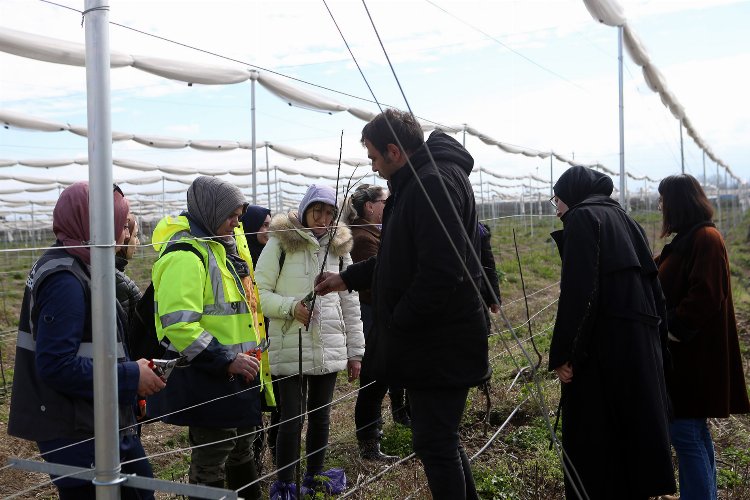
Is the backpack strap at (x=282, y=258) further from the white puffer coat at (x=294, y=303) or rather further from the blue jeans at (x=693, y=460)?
the blue jeans at (x=693, y=460)

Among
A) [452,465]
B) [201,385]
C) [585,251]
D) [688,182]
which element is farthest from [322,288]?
[688,182]

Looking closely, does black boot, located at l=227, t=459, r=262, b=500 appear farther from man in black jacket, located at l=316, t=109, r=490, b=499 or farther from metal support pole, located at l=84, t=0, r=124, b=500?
metal support pole, located at l=84, t=0, r=124, b=500

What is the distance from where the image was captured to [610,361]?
2475 millimetres

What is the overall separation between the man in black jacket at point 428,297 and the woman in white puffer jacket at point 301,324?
0.66 metres

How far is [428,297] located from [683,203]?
4.95 feet

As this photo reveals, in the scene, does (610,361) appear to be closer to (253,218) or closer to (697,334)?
(697,334)

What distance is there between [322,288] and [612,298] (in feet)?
3.41

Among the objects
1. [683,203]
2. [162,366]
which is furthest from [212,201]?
[683,203]

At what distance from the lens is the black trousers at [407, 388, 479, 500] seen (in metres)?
2.28

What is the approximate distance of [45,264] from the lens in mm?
1824

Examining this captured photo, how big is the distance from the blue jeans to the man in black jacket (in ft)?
3.67

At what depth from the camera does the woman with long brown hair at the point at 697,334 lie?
9.52 ft

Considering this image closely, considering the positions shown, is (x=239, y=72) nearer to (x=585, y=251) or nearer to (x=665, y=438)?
(x=585, y=251)

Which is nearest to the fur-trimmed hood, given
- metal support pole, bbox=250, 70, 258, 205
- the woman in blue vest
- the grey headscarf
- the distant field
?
the grey headscarf
